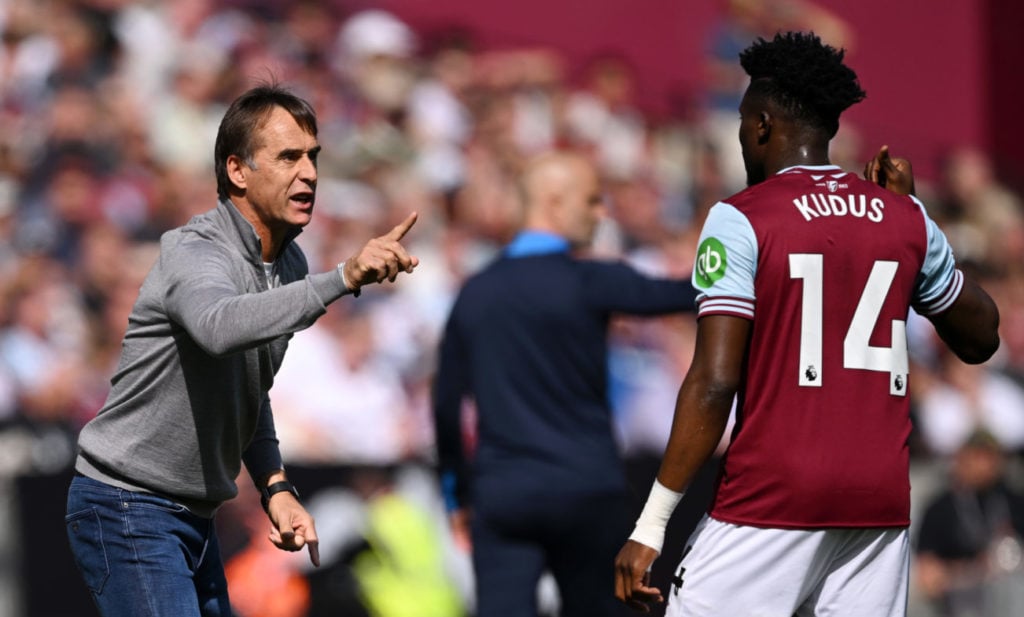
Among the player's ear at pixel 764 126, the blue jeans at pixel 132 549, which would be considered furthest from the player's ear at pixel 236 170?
the player's ear at pixel 764 126

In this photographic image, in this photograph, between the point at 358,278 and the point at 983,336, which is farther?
the point at 983,336

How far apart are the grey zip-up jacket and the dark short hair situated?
15 cm

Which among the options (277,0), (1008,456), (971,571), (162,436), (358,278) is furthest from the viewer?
(277,0)

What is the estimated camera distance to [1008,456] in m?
10.8

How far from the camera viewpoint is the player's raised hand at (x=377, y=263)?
11.9ft

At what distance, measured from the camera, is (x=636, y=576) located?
3.94 metres

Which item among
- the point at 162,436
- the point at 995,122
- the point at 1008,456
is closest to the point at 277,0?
the point at 1008,456

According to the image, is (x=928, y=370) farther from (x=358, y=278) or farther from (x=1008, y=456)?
(x=358, y=278)

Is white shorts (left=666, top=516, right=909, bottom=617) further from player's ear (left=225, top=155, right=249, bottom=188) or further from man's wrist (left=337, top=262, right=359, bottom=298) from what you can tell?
player's ear (left=225, top=155, right=249, bottom=188)

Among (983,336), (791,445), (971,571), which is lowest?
(971,571)

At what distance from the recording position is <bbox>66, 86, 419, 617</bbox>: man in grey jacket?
159 inches

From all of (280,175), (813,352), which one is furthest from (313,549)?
(813,352)

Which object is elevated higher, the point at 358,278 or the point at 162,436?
the point at 358,278

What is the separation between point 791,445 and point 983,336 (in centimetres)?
81
